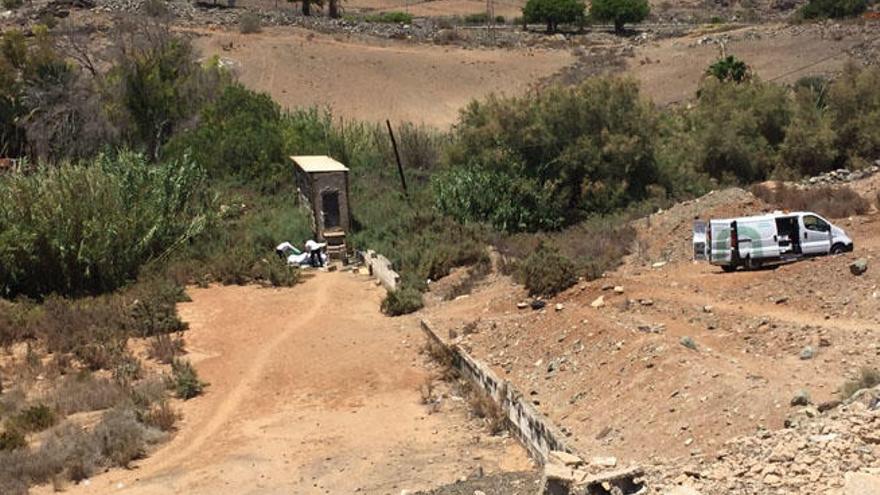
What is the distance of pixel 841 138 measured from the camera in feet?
108

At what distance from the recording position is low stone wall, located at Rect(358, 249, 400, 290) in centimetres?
2434

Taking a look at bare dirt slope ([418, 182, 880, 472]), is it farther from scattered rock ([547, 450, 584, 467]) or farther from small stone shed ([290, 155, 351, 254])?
small stone shed ([290, 155, 351, 254])

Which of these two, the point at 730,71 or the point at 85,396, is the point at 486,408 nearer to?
the point at 85,396

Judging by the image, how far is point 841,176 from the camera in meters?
30.9

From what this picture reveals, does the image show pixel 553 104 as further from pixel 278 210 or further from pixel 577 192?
pixel 278 210

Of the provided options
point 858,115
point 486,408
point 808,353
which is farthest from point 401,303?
point 858,115

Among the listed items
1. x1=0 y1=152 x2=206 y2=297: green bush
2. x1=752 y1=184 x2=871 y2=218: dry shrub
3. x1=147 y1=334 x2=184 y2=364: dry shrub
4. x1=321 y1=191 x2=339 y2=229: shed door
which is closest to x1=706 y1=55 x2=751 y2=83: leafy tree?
x1=752 y1=184 x2=871 y2=218: dry shrub

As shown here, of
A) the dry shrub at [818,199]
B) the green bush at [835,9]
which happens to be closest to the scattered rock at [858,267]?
the dry shrub at [818,199]

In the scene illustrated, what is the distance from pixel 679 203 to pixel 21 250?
1678 cm

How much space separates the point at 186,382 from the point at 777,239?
37.3 ft

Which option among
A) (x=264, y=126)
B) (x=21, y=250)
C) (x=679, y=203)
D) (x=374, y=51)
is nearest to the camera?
(x=21, y=250)

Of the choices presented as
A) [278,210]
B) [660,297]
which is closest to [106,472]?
[660,297]

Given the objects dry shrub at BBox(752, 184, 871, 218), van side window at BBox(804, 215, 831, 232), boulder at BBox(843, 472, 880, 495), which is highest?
boulder at BBox(843, 472, 880, 495)

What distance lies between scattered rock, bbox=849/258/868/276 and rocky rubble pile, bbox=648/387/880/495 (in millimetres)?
8140
